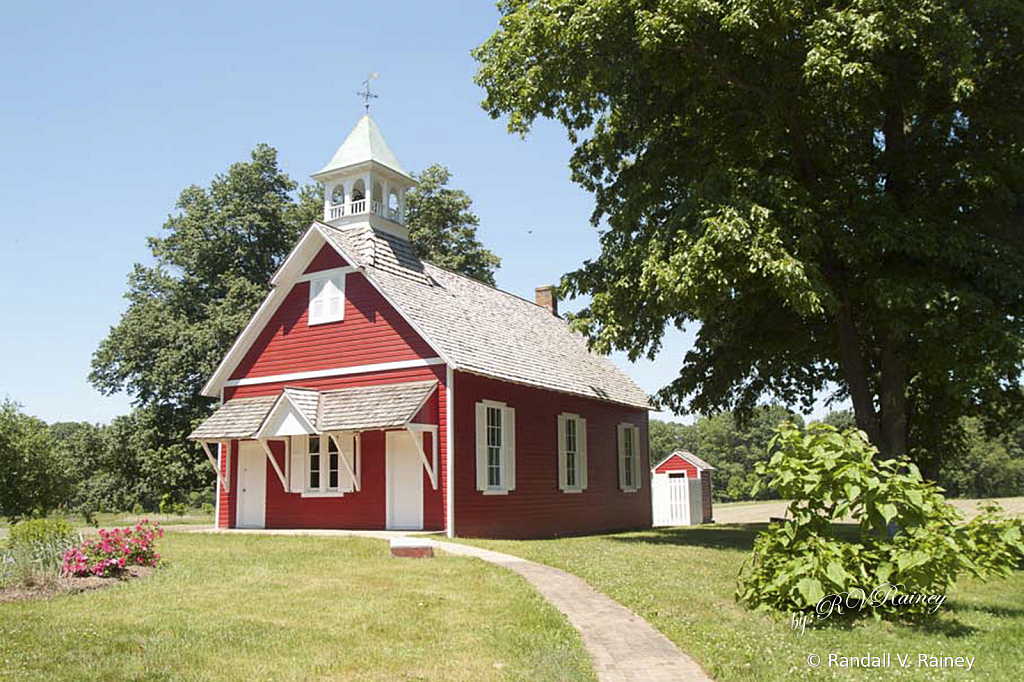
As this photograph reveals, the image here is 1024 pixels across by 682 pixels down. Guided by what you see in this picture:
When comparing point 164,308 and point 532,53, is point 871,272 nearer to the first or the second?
point 532,53

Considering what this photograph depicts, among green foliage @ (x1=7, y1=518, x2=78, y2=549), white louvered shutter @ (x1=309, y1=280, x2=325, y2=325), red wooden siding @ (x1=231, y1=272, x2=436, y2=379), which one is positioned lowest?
green foliage @ (x1=7, y1=518, x2=78, y2=549)

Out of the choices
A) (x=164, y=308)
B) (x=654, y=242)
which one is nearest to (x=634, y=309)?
(x=654, y=242)

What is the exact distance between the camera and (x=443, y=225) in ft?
143

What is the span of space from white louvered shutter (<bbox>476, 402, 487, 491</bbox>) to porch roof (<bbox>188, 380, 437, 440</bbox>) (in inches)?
59.7

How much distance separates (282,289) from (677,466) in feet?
62.9

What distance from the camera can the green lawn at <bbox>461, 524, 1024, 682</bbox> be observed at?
7.34 m

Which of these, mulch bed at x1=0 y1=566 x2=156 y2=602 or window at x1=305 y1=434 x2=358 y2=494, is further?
window at x1=305 y1=434 x2=358 y2=494

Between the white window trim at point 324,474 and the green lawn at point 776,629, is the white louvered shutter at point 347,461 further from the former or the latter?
the green lawn at point 776,629

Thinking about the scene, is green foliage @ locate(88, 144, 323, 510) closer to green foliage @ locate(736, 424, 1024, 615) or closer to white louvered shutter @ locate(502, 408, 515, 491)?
white louvered shutter @ locate(502, 408, 515, 491)

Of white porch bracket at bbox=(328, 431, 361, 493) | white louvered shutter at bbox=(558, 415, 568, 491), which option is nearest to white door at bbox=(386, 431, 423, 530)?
white porch bracket at bbox=(328, 431, 361, 493)

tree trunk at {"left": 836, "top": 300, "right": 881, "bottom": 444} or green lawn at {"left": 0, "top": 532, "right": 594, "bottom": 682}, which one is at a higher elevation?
tree trunk at {"left": 836, "top": 300, "right": 881, "bottom": 444}

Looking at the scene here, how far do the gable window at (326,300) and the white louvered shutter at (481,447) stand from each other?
429 cm

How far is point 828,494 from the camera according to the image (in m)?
9.30

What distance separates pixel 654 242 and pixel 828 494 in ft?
26.4
